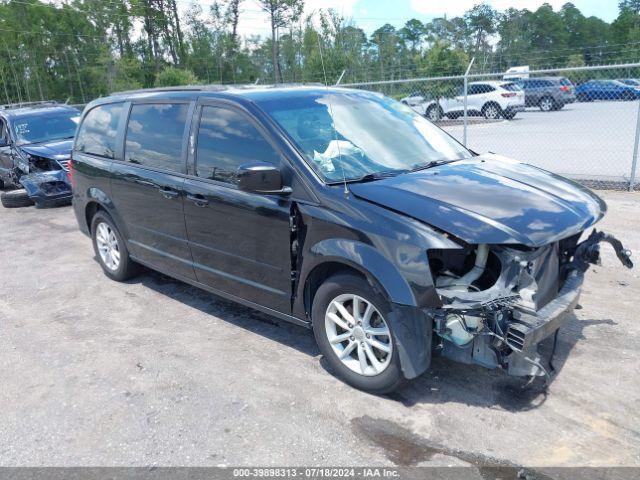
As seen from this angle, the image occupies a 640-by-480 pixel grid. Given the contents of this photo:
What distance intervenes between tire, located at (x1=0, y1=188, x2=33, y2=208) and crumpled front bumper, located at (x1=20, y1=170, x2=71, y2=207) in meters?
0.48

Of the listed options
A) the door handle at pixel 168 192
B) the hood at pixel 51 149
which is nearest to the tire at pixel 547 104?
the hood at pixel 51 149

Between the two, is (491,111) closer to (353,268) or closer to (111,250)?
(111,250)

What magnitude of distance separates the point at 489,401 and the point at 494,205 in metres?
1.21

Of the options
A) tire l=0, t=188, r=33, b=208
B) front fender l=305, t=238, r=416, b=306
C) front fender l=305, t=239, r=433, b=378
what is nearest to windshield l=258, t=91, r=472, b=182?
front fender l=305, t=238, r=416, b=306

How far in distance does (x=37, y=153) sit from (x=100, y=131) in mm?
5537

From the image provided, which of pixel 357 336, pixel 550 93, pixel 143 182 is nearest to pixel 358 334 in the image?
pixel 357 336

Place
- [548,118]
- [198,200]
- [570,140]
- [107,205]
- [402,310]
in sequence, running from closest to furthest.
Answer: [402,310] → [198,200] → [107,205] → [570,140] → [548,118]

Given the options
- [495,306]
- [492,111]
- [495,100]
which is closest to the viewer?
[495,306]

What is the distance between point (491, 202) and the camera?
11.1ft

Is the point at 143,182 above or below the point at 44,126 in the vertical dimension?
below

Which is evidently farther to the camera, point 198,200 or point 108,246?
point 108,246

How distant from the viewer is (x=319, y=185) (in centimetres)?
365

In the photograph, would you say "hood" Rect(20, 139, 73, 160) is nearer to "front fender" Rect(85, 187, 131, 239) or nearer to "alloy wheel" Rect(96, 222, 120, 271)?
"alloy wheel" Rect(96, 222, 120, 271)

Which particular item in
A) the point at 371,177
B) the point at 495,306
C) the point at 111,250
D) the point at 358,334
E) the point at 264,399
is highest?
the point at 371,177
